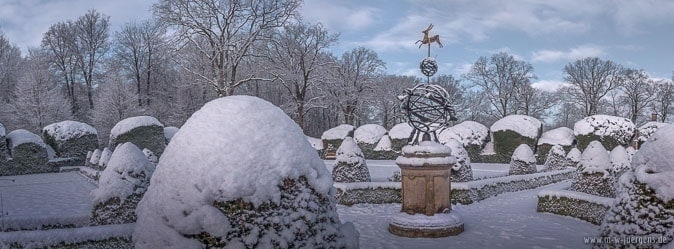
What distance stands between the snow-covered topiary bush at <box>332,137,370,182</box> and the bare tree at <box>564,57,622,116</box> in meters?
36.1

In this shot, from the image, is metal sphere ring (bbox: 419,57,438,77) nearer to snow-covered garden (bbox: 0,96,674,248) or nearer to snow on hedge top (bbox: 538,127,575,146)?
snow-covered garden (bbox: 0,96,674,248)

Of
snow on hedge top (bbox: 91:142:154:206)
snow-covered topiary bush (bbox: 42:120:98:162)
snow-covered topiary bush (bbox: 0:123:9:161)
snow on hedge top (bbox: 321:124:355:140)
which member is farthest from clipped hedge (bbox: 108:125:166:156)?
snow on hedge top (bbox: 91:142:154:206)

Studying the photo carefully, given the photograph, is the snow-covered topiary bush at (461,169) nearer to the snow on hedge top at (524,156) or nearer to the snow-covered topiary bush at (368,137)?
the snow on hedge top at (524,156)

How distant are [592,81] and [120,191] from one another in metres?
45.5

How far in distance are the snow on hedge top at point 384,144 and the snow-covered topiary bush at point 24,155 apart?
Result: 19.4 metres

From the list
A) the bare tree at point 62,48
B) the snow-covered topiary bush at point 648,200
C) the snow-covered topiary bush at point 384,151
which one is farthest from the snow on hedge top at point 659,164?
the bare tree at point 62,48

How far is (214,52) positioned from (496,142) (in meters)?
18.0

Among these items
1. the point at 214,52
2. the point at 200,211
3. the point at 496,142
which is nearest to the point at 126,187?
the point at 200,211

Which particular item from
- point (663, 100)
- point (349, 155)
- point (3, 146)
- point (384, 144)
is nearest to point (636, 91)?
point (663, 100)

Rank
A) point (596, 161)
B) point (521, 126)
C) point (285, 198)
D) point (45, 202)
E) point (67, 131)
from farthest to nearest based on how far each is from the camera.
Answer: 1. point (67, 131)
2. point (521, 126)
3. point (45, 202)
4. point (596, 161)
5. point (285, 198)

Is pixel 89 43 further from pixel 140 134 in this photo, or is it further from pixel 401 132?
pixel 401 132

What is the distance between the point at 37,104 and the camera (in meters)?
32.6

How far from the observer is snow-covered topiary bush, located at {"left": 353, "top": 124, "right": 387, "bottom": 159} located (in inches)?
1157

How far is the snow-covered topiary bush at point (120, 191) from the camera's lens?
319 inches
